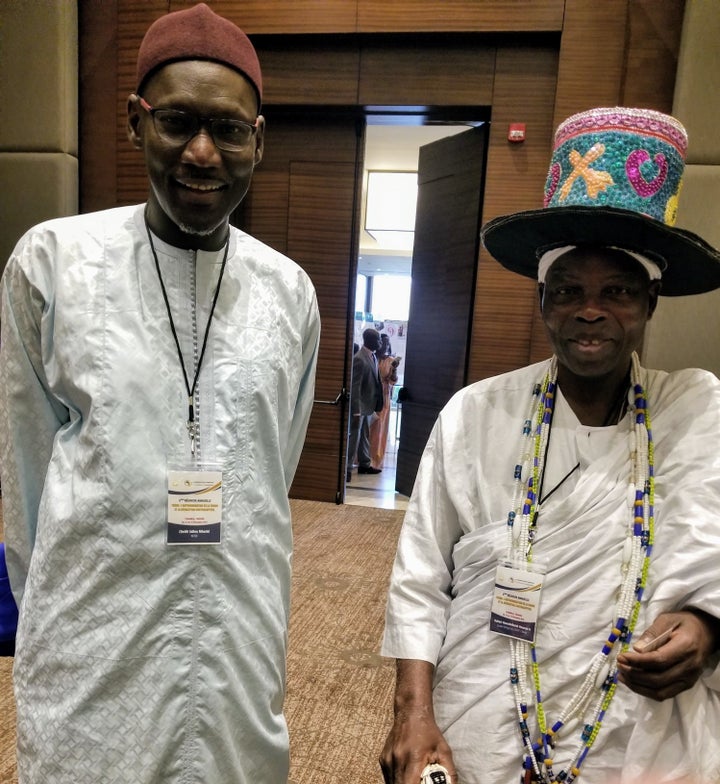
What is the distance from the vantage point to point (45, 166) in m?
3.99

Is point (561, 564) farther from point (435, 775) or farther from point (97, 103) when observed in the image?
point (97, 103)

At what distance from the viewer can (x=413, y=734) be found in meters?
0.93

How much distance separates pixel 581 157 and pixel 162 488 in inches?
36.0

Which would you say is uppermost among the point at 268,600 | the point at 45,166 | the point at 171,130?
the point at 45,166

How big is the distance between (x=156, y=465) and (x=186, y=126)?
1.94ft

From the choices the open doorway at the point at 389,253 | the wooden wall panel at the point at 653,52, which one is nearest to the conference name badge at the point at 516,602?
the wooden wall panel at the point at 653,52

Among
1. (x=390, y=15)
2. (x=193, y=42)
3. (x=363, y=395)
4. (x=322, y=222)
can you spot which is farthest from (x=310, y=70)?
(x=193, y=42)

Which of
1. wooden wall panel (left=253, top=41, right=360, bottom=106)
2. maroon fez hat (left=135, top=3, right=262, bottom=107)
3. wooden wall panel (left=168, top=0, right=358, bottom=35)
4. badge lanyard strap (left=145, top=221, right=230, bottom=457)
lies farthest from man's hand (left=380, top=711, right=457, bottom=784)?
wooden wall panel (left=168, top=0, right=358, bottom=35)

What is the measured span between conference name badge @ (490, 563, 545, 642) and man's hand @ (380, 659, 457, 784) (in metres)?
0.15

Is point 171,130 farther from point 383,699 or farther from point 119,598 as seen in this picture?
point 383,699

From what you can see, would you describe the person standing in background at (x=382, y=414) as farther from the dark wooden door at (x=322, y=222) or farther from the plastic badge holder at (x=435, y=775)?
the plastic badge holder at (x=435, y=775)

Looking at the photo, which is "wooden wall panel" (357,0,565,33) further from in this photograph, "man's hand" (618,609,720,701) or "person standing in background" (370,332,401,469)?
"man's hand" (618,609,720,701)

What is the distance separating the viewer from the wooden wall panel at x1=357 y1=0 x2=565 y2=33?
11.6 feet

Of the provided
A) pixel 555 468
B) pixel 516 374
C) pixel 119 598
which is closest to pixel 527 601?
pixel 555 468
